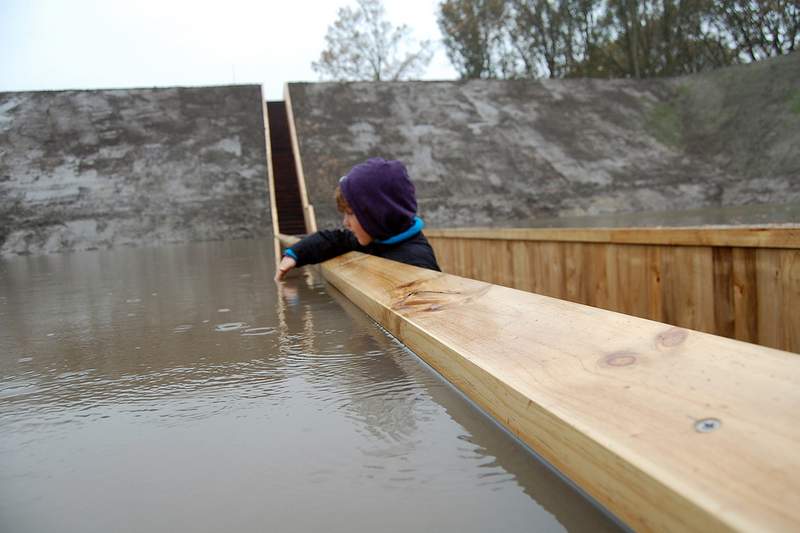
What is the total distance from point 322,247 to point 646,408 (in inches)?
95.8

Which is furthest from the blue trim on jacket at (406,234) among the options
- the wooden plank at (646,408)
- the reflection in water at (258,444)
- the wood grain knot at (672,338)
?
the wood grain knot at (672,338)

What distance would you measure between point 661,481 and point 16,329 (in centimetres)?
216

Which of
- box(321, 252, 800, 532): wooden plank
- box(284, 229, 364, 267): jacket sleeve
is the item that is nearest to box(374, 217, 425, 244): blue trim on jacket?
box(284, 229, 364, 267): jacket sleeve

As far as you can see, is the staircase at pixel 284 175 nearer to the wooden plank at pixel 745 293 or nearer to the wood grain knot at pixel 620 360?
the wooden plank at pixel 745 293

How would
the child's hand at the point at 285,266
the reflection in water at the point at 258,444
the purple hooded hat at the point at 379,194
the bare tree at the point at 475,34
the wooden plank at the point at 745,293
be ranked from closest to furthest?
1. the reflection in water at the point at 258,444
2. the wooden plank at the point at 745,293
3. the purple hooded hat at the point at 379,194
4. the child's hand at the point at 285,266
5. the bare tree at the point at 475,34

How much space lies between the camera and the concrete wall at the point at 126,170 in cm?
1173

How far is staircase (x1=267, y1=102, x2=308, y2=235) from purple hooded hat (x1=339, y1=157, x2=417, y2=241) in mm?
8138

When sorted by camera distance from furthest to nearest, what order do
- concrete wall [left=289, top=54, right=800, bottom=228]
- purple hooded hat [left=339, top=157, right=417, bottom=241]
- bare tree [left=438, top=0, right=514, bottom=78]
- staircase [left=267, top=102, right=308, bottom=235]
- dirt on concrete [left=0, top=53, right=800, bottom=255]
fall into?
bare tree [left=438, top=0, right=514, bottom=78] < concrete wall [left=289, top=54, right=800, bottom=228] < dirt on concrete [left=0, top=53, right=800, bottom=255] < staircase [left=267, top=102, right=308, bottom=235] < purple hooded hat [left=339, top=157, right=417, bottom=241]

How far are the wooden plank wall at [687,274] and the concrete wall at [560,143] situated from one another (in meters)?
8.54

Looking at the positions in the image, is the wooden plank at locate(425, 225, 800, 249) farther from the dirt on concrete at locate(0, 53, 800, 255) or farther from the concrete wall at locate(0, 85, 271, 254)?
the concrete wall at locate(0, 85, 271, 254)

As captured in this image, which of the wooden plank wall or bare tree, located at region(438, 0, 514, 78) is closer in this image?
the wooden plank wall

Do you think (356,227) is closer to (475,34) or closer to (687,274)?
(687,274)

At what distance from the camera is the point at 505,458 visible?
0.78 meters

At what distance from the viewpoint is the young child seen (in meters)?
2.46
